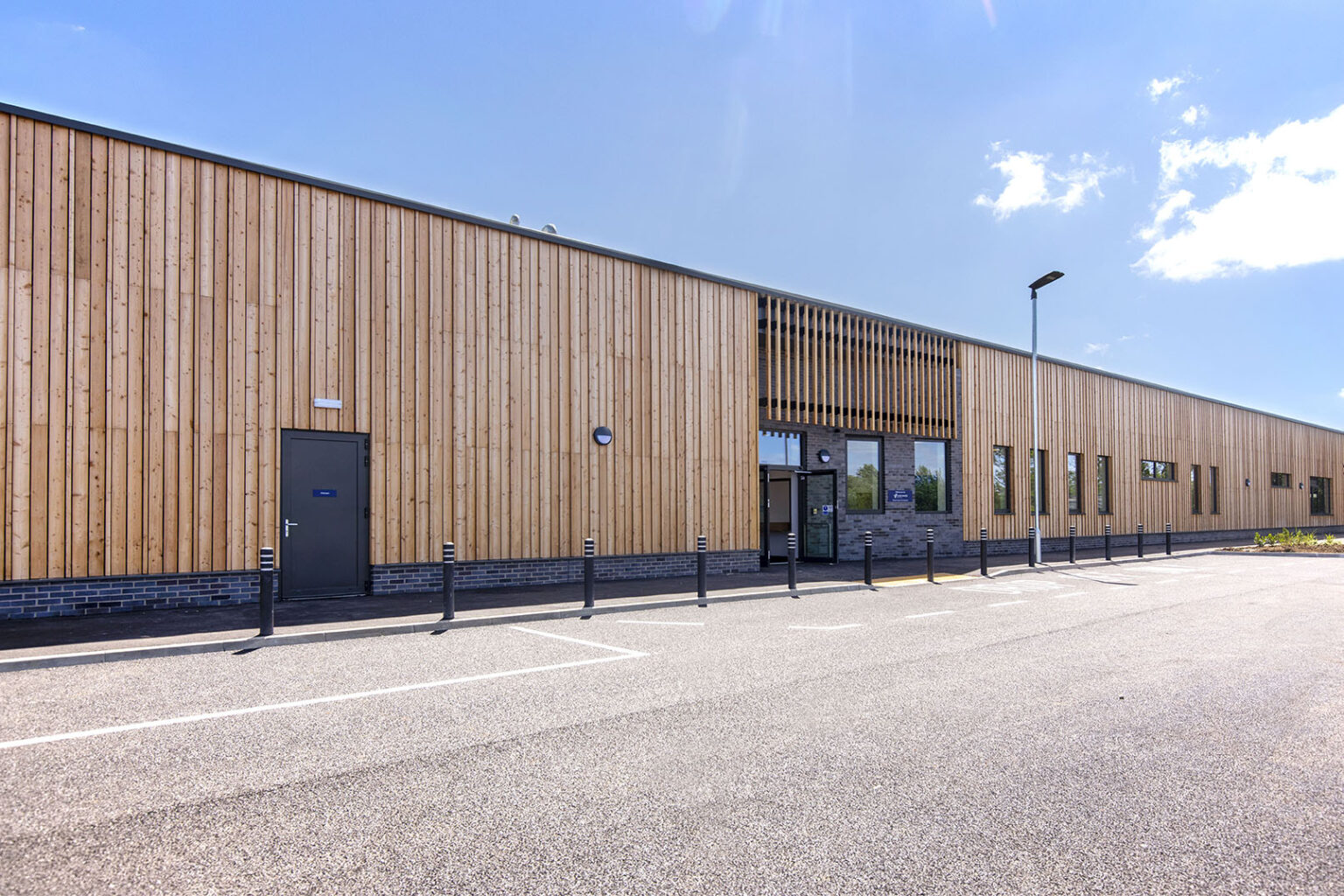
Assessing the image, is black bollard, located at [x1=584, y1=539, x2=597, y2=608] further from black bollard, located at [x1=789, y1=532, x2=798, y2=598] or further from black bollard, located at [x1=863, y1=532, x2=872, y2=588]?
black bollard, located at [x1=863, y1=532, x2=872, y2=588]

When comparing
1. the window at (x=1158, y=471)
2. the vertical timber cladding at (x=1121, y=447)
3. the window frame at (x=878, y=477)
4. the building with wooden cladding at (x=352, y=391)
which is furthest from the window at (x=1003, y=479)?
the window at (x=1158, y=471)

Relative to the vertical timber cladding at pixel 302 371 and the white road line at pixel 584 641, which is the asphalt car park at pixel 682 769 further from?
the vertical timber cladding at pixel 302 371

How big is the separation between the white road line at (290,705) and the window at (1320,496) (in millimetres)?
44798

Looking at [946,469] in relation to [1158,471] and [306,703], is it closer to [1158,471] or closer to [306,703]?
[1158,471]

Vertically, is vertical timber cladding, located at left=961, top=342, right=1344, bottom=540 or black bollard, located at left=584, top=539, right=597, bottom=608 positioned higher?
vertical timber cladding, located at left=961, top=342, right=1344, bottom=540

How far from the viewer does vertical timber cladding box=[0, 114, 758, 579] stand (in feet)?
31.7

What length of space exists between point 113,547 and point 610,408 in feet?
25.5

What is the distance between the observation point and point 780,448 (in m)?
17.9

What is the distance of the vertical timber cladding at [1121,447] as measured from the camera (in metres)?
21.8

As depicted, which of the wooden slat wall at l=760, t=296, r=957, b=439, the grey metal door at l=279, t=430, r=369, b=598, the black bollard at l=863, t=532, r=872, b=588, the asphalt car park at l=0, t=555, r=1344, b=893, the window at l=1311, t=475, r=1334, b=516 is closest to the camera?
the asphalt car park at l=0, t=555, r=1344, b=893

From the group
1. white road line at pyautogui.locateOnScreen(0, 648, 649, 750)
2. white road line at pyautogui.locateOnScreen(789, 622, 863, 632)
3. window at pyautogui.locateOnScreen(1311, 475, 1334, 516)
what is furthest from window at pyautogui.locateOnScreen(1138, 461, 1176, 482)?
white road line at pyautogui.locateOnScreen(0, 648, 649, 750)

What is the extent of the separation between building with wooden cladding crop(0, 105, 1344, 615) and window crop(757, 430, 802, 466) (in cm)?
7

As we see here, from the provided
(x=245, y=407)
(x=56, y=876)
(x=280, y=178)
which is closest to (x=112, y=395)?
(x=245, y=407)

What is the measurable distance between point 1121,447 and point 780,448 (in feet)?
51.4
